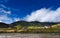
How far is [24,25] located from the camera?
5.75m

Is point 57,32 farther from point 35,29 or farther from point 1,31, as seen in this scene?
point 1,31

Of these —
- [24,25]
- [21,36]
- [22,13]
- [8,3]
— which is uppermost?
[8,3]

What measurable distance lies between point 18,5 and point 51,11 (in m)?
1.24

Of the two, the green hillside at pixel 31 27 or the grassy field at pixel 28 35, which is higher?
the green hillside at pixel 31 27

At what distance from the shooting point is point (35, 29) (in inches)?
228

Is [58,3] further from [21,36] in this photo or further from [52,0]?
[21,36]

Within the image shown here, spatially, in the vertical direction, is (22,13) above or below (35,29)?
above

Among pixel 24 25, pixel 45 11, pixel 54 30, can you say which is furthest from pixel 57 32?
pixel 24 25

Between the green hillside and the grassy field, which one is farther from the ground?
the green hillside

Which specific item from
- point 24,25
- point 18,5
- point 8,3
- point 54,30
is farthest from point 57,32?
point 8,3

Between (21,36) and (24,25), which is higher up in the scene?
(24,25)

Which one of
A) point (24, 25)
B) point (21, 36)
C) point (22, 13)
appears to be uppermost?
point (22, 13)

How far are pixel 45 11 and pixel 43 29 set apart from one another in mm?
670

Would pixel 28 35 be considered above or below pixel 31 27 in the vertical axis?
below
